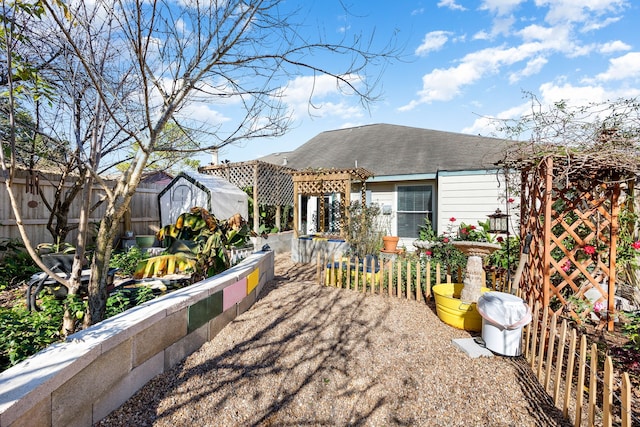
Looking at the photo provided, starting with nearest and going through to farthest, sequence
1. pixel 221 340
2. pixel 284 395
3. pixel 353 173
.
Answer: pixel 284 395, pixel 221 340, pixel 353 173

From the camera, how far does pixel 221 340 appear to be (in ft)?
11.6

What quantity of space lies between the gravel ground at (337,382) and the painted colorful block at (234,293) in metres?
0.29

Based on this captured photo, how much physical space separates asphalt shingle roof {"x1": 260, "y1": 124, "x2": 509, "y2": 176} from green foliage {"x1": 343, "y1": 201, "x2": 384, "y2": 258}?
8.05 feet

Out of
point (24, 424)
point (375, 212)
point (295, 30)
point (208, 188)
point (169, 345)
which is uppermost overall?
point (295, 30)

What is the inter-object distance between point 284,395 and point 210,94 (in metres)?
3.17

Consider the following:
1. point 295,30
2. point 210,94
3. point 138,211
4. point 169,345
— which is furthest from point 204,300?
point 138,211

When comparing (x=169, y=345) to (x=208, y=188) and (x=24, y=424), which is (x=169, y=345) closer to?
(x=24, y=424)

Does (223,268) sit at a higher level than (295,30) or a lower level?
lower

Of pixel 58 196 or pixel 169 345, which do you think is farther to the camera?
pixel 58 196

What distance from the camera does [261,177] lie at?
Result: 1077cm

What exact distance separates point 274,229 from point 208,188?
3.43 m

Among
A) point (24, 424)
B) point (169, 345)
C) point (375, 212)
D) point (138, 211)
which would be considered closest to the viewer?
point (24, 424)

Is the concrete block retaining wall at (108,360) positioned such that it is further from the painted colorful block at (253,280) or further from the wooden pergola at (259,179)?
the wooden pergola at (259,179)

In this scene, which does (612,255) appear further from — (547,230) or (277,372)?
(277,372)
